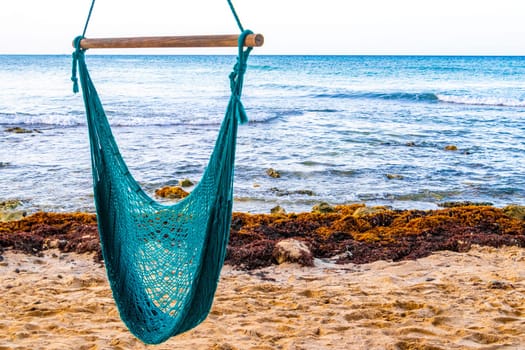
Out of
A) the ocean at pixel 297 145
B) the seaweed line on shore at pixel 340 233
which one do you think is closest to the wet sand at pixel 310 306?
the seaweed line on shore at pixel 340 233

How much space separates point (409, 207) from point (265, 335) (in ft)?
12.7

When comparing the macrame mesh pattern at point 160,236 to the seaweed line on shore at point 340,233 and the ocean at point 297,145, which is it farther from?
the ocean at point 297,145

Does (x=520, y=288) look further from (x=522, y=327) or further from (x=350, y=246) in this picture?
(x=350, y=246)

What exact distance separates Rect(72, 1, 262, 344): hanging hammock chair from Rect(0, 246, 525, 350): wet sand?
1.72 feet

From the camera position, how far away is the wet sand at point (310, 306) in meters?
2.85

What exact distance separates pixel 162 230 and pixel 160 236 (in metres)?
0.04

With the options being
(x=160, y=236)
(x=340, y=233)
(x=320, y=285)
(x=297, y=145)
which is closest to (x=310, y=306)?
(x=320, y=285)

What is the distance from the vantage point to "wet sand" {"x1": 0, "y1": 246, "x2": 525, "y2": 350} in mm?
2850

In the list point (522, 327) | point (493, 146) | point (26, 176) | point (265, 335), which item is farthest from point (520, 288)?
point (493, 146)

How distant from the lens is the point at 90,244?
175 inches
